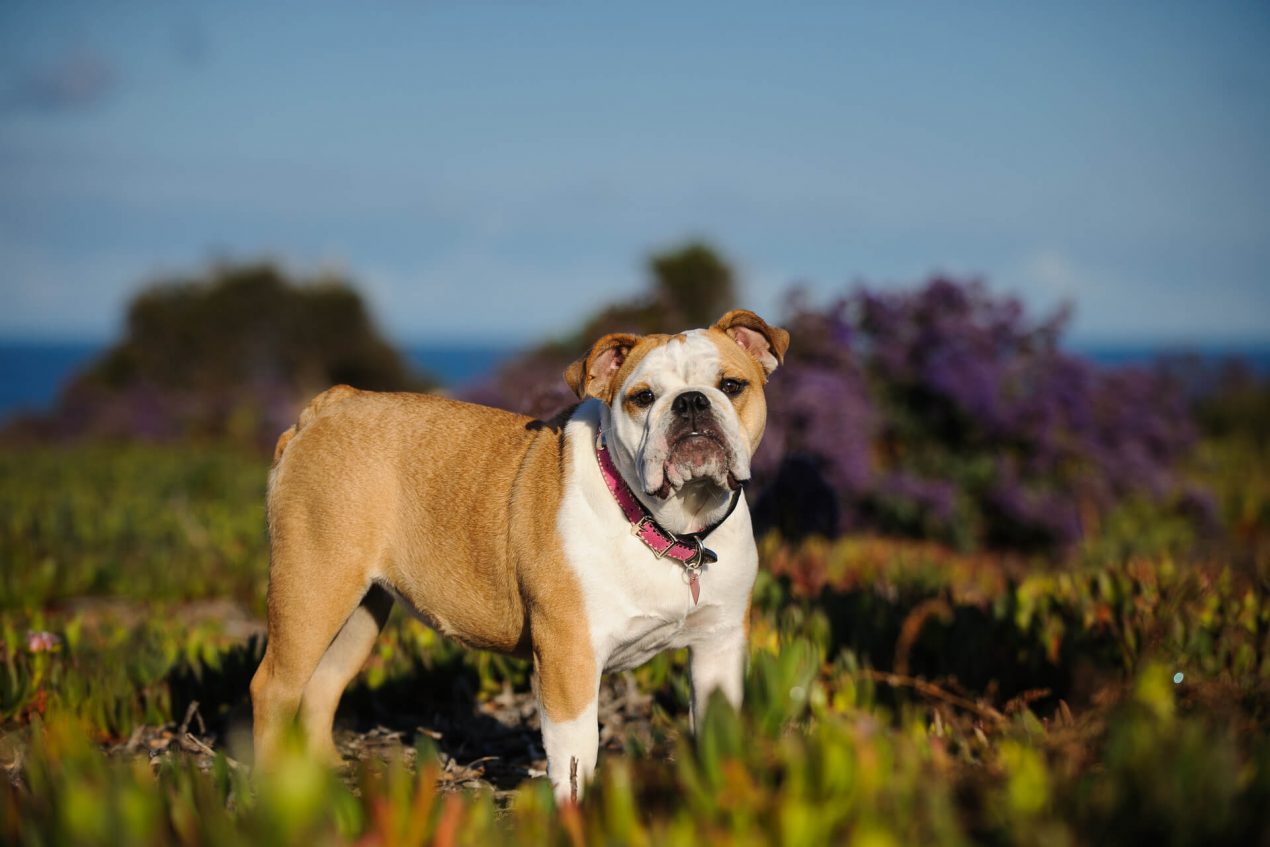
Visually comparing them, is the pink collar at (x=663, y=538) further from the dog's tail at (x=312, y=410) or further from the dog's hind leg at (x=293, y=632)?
the dog's tail at (x=312, y=410)

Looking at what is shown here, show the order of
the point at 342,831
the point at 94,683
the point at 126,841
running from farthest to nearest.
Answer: the point at 94,683
the point at 342,831
the point at 126,841

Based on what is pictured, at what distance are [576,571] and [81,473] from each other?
1360cm

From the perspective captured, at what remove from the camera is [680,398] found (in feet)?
11.8

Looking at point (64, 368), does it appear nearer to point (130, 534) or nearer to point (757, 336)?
point (130, 534)

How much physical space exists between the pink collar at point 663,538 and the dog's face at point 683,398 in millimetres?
75

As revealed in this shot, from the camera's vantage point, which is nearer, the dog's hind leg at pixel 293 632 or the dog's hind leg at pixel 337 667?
the dog's hind leg at pixel 293 632

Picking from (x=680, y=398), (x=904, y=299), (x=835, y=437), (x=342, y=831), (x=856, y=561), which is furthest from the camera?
(x=904, y=299)

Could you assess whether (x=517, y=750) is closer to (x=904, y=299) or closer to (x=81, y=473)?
(x=904, y=299)

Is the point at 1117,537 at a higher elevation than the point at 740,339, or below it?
below

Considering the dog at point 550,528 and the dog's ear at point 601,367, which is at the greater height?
the dog's ear at point 601,367

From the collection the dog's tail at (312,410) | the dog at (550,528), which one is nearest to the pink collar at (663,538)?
the dog at (550,528)

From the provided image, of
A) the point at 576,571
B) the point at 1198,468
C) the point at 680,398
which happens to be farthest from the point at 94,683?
the point at 1198,468

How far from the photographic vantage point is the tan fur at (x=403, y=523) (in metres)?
4.04

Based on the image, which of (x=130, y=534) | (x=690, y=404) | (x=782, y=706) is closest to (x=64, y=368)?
(x=130, y=534)
